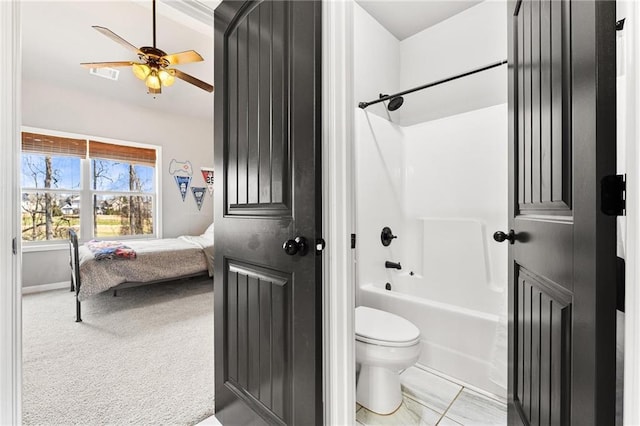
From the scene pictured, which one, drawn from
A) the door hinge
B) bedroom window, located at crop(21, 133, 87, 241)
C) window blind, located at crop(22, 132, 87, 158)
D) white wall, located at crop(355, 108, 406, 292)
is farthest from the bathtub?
window blind, located at crop(22, 132, 87, 158)

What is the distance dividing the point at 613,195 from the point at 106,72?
184 inches

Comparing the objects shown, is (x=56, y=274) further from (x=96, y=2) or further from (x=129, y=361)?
(x=96, y=2)

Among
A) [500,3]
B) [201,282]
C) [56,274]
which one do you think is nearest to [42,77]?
[56,274]

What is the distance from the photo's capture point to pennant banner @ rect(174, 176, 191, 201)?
5.16 meters

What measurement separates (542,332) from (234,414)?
1.30 m

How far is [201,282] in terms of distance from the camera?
4.29m

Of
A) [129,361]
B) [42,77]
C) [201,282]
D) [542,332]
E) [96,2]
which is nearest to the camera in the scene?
[542,332]

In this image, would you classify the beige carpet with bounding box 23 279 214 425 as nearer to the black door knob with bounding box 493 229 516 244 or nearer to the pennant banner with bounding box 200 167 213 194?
the black door knob with bounding box 493 229 516 244

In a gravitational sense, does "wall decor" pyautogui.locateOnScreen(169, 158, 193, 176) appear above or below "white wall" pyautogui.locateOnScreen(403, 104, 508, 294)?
above

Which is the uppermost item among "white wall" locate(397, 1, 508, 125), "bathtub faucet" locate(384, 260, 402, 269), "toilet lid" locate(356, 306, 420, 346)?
"white wall" locate(397, 1, 508, 125)

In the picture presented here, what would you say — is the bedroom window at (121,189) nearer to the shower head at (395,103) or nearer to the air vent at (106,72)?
the air vent at (106,72)

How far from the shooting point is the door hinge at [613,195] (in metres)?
0.52

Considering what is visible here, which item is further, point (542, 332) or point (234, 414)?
point (234, 414)

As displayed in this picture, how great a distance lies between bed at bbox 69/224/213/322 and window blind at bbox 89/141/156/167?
1590 mm
